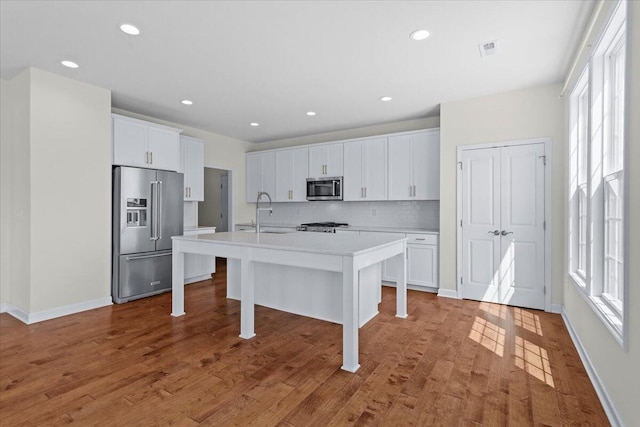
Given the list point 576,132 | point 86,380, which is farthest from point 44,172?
point 576,132

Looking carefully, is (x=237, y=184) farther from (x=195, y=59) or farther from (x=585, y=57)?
(x=585, y=57)

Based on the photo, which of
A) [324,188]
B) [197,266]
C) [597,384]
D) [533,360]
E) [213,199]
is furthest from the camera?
[213,199]

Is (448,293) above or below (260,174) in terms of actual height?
below

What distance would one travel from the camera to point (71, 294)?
3666 millimetres

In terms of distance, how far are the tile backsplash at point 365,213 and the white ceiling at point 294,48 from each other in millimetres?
1615

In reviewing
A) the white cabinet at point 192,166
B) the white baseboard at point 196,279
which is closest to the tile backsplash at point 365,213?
the white cabinet at point 192,166

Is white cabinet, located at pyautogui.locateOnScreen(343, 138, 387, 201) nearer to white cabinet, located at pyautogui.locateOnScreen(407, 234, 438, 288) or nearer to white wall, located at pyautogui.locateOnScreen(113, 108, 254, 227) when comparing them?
white cabinet, located at pyautogui.locateOnScreen(407, 234, 438, 288)

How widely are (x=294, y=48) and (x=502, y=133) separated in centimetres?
267

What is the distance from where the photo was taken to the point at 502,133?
156 inches

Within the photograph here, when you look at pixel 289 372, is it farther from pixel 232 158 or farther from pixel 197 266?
pixel 232 158

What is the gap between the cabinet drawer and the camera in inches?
178

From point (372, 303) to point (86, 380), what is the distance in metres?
2.40

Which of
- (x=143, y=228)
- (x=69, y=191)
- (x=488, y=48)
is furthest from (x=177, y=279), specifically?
(x=488, y=48)

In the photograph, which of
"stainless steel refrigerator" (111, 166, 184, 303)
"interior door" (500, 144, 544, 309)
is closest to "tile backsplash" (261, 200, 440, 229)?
"interior door" (500, 144, 544, 309)
